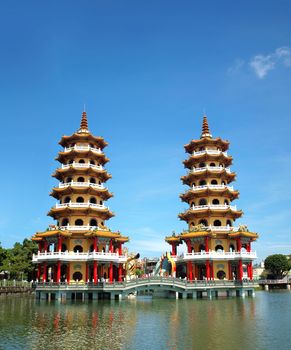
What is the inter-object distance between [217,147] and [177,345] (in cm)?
3886

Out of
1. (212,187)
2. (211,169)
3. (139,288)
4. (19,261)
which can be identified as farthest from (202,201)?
(19,261)

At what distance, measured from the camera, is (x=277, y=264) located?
8444cm

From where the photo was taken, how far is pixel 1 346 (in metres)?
16.2

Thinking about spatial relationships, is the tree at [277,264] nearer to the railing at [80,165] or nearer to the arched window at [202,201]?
the arched window at [202,201]

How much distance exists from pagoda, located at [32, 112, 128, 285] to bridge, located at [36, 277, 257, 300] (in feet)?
3.16

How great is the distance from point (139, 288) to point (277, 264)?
179 ft

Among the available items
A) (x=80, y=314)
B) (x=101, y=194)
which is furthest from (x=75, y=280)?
(x=80, y=314)

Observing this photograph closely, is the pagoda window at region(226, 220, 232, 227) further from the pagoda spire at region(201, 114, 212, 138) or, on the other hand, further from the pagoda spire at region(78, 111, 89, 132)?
the pagoda spire at region(78, 111, 89, 132)

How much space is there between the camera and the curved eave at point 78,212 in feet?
142

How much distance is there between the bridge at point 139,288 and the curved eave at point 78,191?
10551 millimetres

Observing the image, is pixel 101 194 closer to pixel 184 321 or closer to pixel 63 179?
pixel 63 179

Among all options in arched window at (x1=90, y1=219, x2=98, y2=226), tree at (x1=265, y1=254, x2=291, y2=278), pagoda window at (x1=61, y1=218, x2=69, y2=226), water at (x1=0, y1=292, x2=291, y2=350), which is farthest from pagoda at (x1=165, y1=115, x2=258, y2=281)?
tree at (x1=265, y1=254, x2=291, y2=278)

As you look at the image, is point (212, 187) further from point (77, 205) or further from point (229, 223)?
point (77, 205)

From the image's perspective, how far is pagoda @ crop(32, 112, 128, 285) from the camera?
41.0 metres
